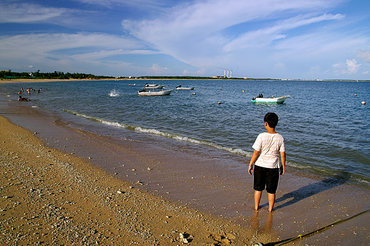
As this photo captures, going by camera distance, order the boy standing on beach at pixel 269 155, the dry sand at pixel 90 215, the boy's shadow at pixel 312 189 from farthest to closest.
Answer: the boy's shadow at pixel 312 189, the boy standing on beach at pixel 269 155, the dry sand at pixel 90 215

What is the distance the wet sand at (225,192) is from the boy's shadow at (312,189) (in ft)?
0.08

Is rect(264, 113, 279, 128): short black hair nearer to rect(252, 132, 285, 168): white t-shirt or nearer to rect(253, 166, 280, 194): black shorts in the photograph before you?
rect(252, 132, 285, 168): white t-shirt

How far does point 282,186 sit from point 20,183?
24.8ft

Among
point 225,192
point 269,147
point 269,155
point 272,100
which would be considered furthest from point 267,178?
point 272,100

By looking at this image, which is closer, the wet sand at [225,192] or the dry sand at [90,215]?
the dry sand at [90,215]

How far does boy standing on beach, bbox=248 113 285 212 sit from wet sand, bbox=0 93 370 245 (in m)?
0.89

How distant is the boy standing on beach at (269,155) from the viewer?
497cm

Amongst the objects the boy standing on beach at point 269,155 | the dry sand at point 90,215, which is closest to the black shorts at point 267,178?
the boy standing on beach at point 269,155

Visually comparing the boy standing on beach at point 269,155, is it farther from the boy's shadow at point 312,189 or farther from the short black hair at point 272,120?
the boy's shadow at point 312,189

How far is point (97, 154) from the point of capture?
9.90 metres

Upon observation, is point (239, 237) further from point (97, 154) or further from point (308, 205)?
point (97, 154)

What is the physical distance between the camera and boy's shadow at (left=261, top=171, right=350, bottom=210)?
20.7ft

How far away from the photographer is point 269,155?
5.04 metres

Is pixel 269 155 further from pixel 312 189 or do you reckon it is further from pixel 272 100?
pixel 272 100
